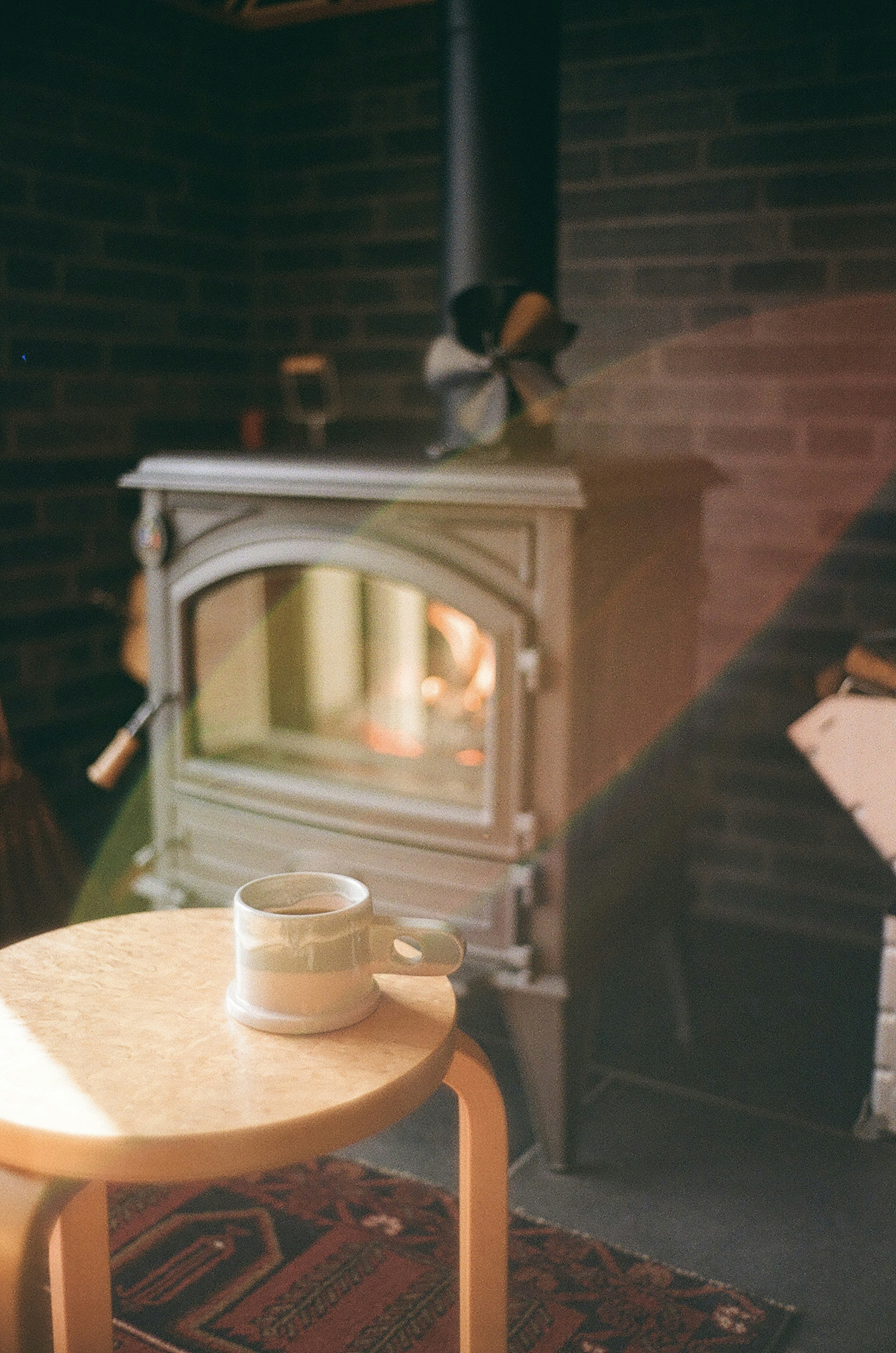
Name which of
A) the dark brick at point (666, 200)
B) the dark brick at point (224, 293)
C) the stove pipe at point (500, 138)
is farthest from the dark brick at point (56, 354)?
the dark brick at point (666, 200)

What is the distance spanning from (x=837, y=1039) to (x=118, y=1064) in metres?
1.39

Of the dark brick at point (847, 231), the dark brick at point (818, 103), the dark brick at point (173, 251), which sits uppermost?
the dark brick at point (818, 103)

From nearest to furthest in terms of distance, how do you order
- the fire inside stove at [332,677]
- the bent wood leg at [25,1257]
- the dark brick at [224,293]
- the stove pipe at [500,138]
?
the bent wood leg at [25,1257], the stove pipe at [500,138], the fire inside stove at [332,677], the dark brick at [224,293]

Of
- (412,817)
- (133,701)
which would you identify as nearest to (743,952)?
(412,817)

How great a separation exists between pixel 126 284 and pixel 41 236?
0.21 m

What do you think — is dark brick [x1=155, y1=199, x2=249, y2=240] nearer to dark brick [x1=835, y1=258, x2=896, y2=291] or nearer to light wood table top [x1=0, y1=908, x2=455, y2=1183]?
dark brick [x1=835, y1=258, x2=896, y2=291]

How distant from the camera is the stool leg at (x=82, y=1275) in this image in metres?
1.08

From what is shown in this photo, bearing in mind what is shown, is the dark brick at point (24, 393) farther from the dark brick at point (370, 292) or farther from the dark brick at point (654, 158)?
the dark brick at point (654, 158)

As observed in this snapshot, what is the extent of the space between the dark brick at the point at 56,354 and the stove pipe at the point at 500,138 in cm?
80

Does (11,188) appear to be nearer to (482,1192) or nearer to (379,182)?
(379,182)

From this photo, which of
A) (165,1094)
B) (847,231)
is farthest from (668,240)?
(165,1094)

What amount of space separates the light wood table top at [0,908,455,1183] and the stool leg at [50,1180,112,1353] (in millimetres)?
178

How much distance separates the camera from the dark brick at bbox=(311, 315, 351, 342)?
260 centimetres

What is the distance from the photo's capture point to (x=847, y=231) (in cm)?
210
